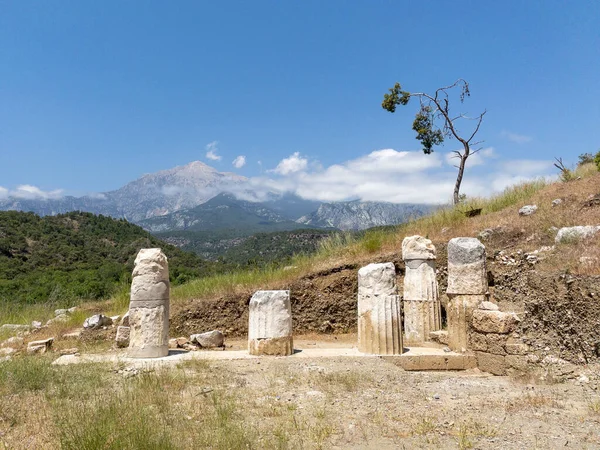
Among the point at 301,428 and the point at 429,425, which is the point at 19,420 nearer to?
the point at 301,428

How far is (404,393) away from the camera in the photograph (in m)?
6.78

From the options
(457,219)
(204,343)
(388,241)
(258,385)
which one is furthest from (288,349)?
(457,219)

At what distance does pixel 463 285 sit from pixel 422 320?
1799 mm

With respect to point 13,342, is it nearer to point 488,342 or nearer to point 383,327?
point 383,327

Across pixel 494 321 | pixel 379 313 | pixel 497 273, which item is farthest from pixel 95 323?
pixel 497 273

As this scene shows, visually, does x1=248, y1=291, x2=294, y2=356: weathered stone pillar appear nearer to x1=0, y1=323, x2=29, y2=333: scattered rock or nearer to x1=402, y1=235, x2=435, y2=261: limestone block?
x1=402, y1=235, x2=435, y2=261: limestone block

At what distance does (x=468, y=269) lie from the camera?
391 inches

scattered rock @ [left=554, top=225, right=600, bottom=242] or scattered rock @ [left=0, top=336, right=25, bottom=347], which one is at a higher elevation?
scattered rock @ [left=554, top=225, right=600, bottom=242]

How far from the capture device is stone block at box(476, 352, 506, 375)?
8.28 meters

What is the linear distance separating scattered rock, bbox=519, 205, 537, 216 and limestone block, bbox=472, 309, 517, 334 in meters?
8.41

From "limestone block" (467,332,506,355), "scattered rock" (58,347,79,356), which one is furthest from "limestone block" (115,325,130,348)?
"limestone block" (467,332,506,355)

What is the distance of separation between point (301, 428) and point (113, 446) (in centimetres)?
198

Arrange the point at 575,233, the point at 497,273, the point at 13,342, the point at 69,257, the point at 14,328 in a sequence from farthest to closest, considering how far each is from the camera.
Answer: the point at 69,257 < the point at 14,328 < the point at 13,342 < the point at 497,273 < the point at 575,233

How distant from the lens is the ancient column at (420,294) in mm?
11273
